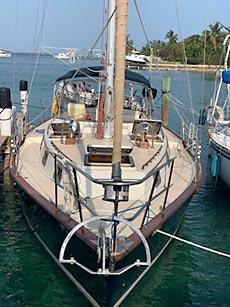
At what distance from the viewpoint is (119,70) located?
6.38m

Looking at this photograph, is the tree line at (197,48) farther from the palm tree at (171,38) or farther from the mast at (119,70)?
the mast at (119,70)

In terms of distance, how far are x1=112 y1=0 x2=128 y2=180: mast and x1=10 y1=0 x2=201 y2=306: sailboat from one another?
0.04ft

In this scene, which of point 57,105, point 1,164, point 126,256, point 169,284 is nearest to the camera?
point 126,256

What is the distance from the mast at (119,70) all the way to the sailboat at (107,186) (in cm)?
1

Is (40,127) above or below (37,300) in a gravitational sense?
above

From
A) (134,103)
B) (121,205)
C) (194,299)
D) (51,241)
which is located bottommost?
(194,299)

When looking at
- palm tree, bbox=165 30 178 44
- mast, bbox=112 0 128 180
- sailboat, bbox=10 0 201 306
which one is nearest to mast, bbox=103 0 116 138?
sailboat, bbox=10 0 201 306

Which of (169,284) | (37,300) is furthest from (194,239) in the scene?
(37,300)

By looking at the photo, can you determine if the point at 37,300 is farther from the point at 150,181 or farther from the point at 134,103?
the point at 134,103

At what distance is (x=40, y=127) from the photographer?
14633mm

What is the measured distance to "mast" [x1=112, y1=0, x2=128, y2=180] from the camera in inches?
244

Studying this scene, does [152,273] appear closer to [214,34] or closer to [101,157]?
[101,157]

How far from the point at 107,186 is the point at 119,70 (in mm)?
1519

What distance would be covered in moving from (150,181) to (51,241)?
2197 millimetres
